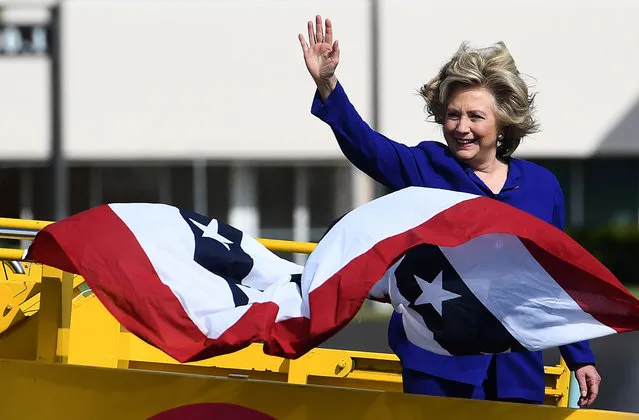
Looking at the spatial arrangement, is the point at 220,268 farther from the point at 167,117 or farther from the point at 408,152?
the point at 167,117

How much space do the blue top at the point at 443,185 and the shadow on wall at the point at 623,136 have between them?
70.1ft

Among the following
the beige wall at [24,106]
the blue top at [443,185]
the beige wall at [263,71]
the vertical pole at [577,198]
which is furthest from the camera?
the vertical pole at [577,198]

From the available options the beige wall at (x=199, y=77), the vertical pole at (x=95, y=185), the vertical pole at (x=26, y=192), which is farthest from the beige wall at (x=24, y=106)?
the vertical pole at (x=95, y=185)

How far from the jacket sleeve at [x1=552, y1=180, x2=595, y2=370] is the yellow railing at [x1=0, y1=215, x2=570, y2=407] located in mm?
843

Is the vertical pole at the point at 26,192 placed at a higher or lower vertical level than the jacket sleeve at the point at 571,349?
lower

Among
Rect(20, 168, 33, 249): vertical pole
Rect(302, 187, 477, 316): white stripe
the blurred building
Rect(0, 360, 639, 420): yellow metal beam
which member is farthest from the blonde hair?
Rect(20, 168, 33, 249): vertical pole

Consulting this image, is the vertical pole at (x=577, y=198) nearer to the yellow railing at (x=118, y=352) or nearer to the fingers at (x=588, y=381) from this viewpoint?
the yellow railing at (x=118, y=352)

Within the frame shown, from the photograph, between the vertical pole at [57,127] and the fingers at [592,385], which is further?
the vertical pole at [57,127]

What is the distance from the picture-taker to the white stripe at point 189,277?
8.74 feet

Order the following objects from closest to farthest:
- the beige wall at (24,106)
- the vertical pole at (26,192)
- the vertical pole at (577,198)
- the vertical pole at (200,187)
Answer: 1. the beige wall at (24,106)
2. the vertical pole at (200,187)
3. the vertical pole at (26,192)
4. the vertical pole at (577,198)

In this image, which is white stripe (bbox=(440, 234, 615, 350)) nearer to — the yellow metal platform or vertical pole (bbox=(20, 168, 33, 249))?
the yellow metal platform

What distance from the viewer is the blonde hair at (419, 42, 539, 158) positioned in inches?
126

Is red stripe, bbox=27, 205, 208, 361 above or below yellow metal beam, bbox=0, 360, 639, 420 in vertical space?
above

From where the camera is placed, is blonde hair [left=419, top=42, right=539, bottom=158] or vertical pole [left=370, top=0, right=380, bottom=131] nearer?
blonde hair [left=419, top=42, right=539, bottom=158]
